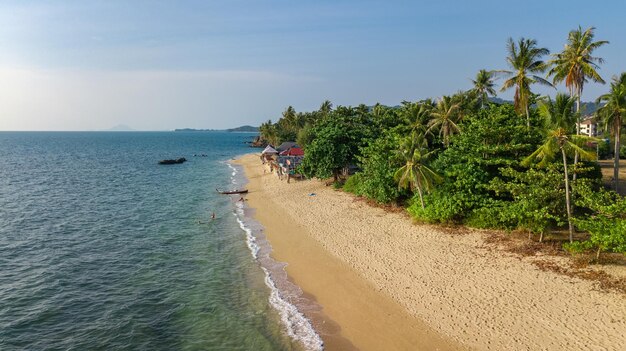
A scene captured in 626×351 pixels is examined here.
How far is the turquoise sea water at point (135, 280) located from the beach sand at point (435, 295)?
2.78m

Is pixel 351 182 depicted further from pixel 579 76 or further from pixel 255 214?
pixel 579 76

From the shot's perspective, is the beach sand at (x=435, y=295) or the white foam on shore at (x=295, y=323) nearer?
the beach sand at (x=435, y=295)

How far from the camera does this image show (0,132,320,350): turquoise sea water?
16.6 metres

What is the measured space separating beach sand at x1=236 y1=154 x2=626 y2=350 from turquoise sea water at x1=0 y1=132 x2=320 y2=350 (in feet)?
9.11

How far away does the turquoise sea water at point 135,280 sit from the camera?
16.6 m

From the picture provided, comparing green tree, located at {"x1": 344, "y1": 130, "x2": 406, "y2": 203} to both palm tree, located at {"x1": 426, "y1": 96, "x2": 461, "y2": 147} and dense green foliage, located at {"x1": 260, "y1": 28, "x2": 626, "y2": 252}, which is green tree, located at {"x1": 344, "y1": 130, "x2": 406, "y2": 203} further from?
palm tree, located at {"x1": 426, "y1": 96, "x2": 461, "y2": 147}

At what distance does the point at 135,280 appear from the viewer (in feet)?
74.0

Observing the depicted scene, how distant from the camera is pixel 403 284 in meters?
19.7

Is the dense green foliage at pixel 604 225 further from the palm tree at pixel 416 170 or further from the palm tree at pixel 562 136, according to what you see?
the palm tree at pixel 416 170

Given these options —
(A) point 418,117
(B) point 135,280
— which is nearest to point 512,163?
(A) point 418,117

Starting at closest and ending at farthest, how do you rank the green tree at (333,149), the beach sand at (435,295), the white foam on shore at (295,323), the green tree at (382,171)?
the beach sand at (435,295) < the white foam on shore at (295,323) < the green tree at (382,171) < the green tree at (333,149)

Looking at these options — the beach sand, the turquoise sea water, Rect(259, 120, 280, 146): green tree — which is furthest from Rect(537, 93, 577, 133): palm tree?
Rect(259, 120, 280, 146): green tree

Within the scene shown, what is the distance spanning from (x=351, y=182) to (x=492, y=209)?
18.9m

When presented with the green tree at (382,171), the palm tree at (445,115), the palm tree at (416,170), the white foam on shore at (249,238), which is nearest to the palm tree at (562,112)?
the palm tree at (416,170)
